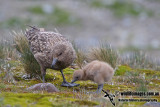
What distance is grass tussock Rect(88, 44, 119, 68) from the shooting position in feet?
39.2

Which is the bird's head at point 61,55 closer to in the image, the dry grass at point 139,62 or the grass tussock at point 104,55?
the grass tussock at point 104,55

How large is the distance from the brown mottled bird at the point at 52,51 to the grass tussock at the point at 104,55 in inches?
92.0

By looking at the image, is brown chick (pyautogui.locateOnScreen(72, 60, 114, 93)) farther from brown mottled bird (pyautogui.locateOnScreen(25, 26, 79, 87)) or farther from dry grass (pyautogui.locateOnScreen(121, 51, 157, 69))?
dry grass (pyautogui.locateOnScreen(121, 51, 157, 69))

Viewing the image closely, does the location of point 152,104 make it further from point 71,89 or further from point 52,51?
point 52,51

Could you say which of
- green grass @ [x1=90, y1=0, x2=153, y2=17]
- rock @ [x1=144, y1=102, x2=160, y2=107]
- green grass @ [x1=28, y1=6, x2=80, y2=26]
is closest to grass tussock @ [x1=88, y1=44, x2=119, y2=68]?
rock @ [x1=144, y1=102, x2=160, y2=107]

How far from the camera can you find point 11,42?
1317 centimetres

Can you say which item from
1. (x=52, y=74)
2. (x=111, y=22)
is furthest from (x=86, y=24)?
(x=52, y=74)

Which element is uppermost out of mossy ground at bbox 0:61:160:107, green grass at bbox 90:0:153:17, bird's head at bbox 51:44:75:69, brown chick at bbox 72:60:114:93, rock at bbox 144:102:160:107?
green grass at bbox 90:0:153:17

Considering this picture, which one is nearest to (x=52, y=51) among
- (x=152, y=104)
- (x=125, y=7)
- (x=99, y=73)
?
(x=99, y=73)

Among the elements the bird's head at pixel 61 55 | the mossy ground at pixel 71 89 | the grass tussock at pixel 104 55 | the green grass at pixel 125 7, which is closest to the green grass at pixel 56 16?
the green grass at pixel 125 7

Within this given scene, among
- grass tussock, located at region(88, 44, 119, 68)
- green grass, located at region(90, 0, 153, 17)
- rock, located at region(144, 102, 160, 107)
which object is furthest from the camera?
green grass, located at region(90, 0, 153, 17)

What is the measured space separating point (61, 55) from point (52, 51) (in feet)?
0.80

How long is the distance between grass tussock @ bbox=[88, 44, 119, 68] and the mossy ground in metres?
0.31

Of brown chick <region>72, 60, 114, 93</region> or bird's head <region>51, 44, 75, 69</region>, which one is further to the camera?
bird's head <region>51, 44, 75, 69</region>
